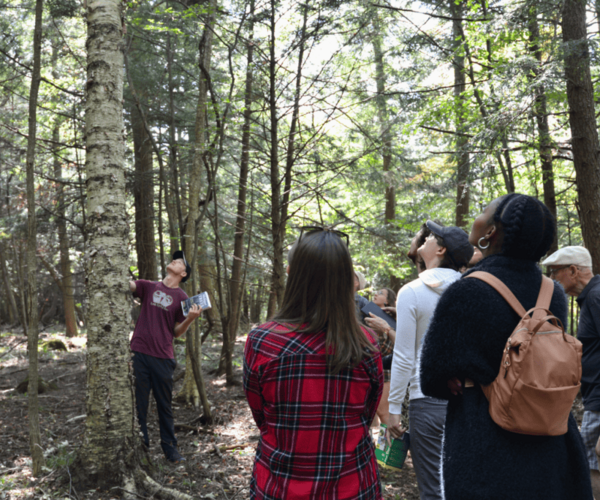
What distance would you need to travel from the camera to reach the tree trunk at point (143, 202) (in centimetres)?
1120

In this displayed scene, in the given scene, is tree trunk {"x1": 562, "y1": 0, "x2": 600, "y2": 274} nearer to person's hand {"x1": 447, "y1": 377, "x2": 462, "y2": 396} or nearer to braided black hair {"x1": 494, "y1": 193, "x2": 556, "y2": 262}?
braided black hair {"x1": 494, "y1": 193, "x2": 556, "y2": 262}

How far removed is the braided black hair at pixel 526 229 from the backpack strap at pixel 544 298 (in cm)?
12

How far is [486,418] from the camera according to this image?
178cm

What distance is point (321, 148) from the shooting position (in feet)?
30.2

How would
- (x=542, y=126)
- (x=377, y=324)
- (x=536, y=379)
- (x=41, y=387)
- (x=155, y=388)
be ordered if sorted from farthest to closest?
1. (x=41, y=387)
2. (x=542, y=126)
3. (x=155, y=388)
4. (x=377, y=324)
5. (x=536, y=379)

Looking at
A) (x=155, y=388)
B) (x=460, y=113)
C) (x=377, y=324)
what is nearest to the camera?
(x=377, y=324)

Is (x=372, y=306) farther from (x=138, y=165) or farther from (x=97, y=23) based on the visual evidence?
(x=138, y=165)

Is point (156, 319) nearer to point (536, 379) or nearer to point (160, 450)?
point (160, 450)

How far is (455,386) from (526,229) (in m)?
0.73

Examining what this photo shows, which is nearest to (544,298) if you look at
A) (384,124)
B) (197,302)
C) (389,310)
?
(389,310)

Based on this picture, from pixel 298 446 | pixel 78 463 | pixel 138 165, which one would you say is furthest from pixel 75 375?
pixel 298 446

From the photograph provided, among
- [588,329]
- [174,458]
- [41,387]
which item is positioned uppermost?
[588,329]

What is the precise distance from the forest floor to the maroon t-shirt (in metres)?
1.19

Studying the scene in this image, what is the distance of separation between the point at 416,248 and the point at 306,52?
5353mm
